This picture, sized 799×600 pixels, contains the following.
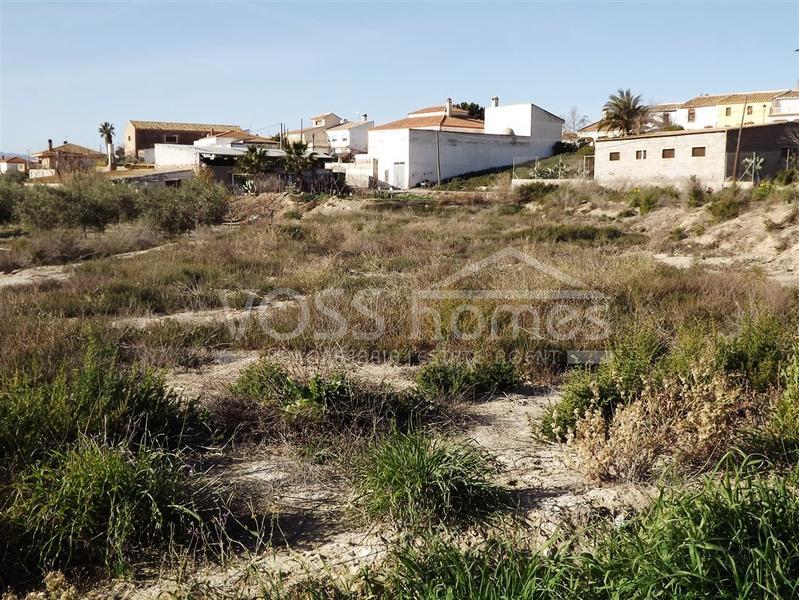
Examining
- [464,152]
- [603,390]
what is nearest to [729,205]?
[603,390]

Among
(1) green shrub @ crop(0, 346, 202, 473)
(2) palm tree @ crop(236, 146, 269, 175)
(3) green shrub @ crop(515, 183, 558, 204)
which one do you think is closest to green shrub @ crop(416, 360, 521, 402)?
(1) green shrub @ crop(0, 346, 202, 473)

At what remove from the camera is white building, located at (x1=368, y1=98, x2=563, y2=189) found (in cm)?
4728

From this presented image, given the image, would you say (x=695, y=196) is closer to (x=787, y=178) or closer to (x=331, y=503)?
(x=787, y=178)

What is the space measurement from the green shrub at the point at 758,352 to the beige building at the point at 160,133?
72835 mm

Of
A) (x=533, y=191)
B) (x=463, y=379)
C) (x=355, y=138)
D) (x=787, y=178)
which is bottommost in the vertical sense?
(x=463, y=379)

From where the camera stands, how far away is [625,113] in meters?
48.8

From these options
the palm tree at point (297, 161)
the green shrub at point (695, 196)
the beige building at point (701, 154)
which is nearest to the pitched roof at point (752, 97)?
the beige building at point (701, 154)

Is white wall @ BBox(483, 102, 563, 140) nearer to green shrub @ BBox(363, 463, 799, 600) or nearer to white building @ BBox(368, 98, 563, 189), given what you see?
white building @ BBox(368, 98, 563, 189)

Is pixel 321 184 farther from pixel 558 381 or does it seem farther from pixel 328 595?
pixel 328 595

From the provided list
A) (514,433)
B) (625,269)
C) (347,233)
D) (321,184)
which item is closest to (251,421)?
(514,433)

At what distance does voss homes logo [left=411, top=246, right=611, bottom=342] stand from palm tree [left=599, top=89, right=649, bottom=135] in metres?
43.4

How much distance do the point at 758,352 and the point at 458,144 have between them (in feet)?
148

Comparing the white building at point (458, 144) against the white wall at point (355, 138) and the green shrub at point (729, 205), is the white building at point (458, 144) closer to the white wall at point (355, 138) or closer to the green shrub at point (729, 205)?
the white wall at point (355, 138)

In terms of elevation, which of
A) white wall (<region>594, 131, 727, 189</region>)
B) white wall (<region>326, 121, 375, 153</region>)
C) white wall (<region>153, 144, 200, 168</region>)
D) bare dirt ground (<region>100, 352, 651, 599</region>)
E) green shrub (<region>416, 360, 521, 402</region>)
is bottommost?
bare dirt ground (<region>100, 352, 651, 599</region>)
